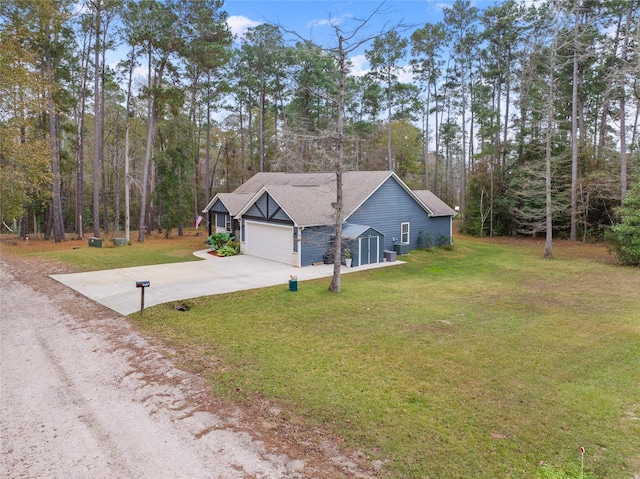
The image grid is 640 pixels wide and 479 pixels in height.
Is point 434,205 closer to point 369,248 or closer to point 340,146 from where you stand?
point 369,248

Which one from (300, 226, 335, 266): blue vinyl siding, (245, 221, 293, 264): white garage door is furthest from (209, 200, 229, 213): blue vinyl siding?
(300, 226, 335, 266): blue vinyl siding

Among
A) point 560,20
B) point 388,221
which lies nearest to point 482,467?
point 388,221

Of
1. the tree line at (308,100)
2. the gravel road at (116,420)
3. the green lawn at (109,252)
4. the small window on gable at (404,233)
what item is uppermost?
the tree line at (308,100)

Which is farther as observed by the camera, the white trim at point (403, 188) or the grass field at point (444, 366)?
the white trim at point (403, 188)

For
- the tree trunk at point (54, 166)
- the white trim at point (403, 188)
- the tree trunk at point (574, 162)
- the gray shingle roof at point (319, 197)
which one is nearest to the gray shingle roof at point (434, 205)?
the gray shingle roof at point (319, 197)

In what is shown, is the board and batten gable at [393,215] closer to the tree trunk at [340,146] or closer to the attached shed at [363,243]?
the attached shed at [363,243]
